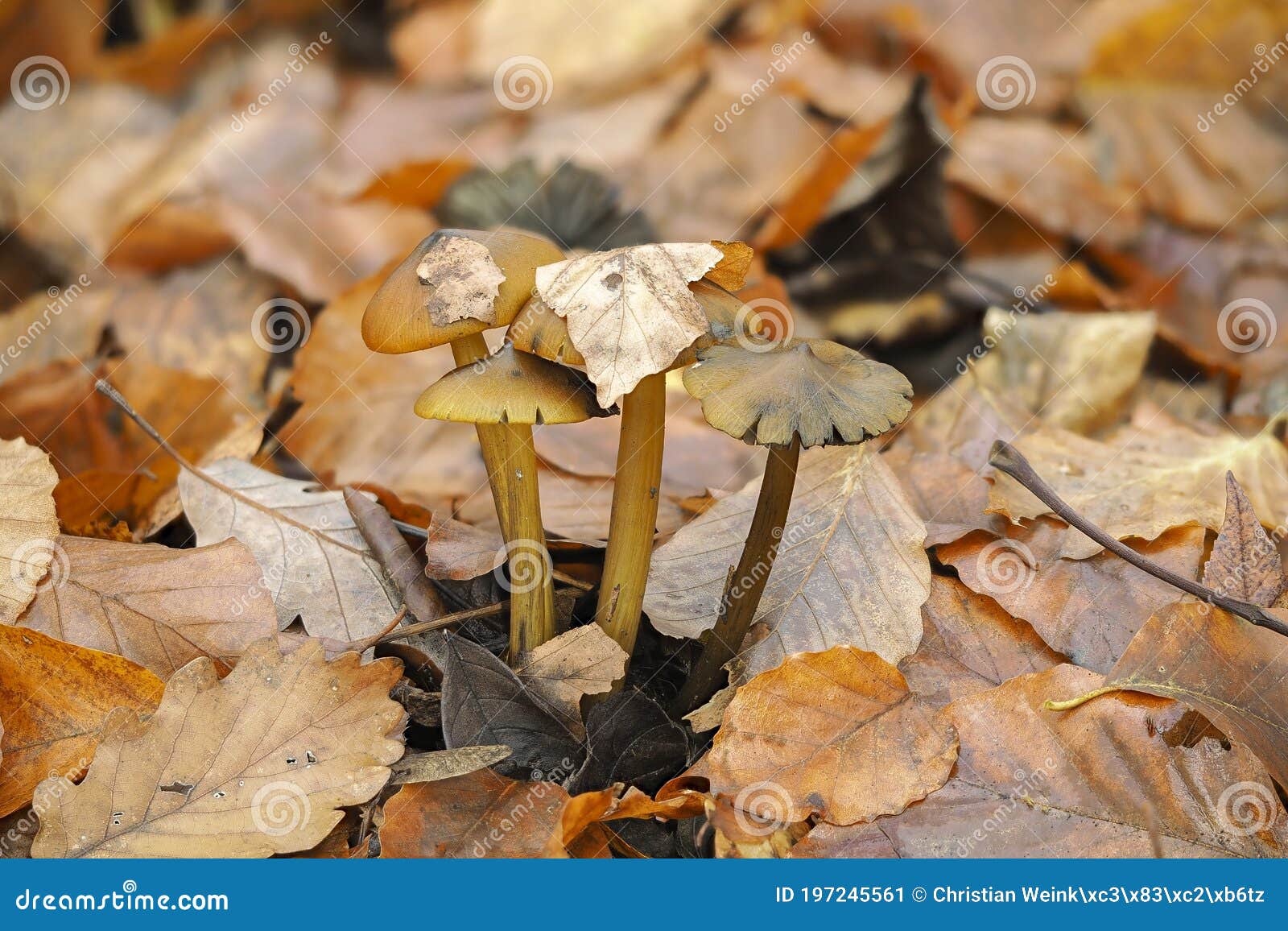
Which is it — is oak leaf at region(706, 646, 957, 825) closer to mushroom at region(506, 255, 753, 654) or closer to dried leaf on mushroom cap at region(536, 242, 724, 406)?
mushroom at region(506, 255, 753, 654)

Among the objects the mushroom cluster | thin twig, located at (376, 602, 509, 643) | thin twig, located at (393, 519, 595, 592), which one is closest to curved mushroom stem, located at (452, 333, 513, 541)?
the mushroom cluster

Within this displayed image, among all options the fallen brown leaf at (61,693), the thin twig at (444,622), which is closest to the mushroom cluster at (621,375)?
the thin twig at (444,622)

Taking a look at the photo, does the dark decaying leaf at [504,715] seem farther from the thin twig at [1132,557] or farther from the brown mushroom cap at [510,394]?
the thin twig at [1132,557]

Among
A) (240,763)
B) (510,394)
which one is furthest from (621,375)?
(240,763)

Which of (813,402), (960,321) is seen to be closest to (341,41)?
(960,321)

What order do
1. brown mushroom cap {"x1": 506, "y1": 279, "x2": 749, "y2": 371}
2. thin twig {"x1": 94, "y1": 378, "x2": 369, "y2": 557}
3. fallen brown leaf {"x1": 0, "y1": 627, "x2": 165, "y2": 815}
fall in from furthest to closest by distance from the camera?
thin twig {"x1": 94, "y1": 378, "x2": 369, "y2": 557} < fallen brown leaf {"x1": 0, "y1": 627, "x2": 165, "y2": 815} < brown mushroom cap {"x1": 506, "y1": 279, "x2": 749, "y2": 371}

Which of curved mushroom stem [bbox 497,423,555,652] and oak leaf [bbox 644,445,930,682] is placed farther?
oak leaf [bbox 644,445,930,682]

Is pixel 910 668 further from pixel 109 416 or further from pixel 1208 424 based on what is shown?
pixel 109 416
